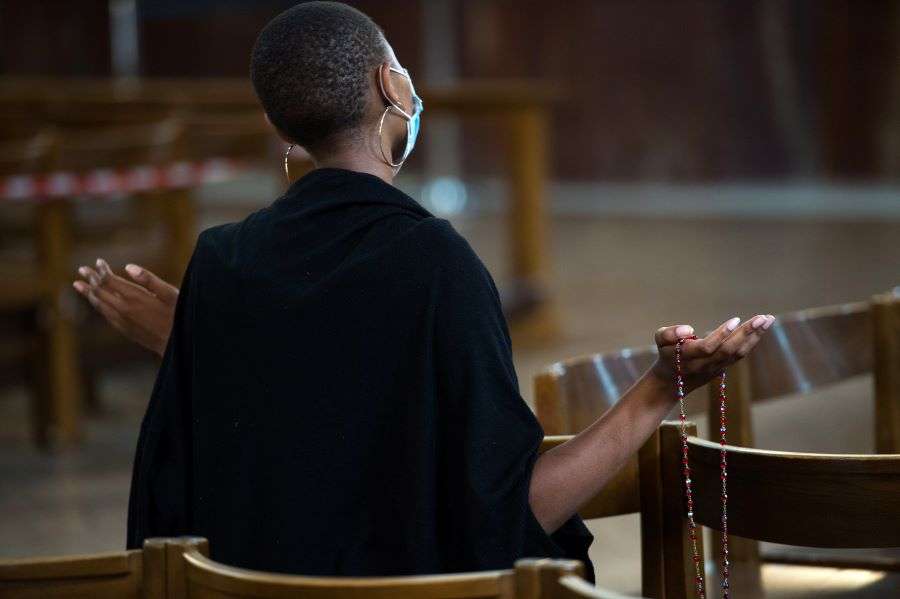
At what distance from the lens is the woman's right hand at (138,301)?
1.71 meters

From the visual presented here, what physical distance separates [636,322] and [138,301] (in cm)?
502

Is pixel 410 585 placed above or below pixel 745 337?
below

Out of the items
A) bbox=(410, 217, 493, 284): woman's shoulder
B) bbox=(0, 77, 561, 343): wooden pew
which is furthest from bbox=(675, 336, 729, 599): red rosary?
bbox=(0, 77, 561, 343): wooden pew

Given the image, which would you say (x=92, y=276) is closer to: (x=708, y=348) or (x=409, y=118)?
(x=409, y=118)

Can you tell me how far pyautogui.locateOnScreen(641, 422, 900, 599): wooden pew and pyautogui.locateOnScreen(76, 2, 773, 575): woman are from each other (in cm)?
14

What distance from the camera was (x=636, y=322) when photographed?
21.5 feet

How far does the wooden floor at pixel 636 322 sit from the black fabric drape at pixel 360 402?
0.89m

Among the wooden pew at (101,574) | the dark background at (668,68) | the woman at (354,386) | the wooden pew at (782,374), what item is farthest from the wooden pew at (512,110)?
the wooden pew at (101,574)

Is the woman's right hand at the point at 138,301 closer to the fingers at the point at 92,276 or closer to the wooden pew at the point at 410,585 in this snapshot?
the fingers at the point at 92,276

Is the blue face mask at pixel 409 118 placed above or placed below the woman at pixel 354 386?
above

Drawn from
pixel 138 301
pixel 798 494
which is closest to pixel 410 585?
pixel 798 494

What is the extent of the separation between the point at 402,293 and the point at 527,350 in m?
4.88

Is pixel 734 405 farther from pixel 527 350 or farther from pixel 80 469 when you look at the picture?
pixel 527 350

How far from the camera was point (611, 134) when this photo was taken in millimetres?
11570
